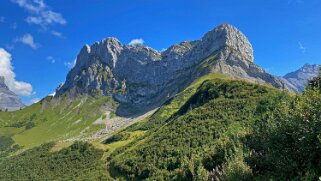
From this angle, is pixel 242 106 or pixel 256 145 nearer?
pixel 256 145

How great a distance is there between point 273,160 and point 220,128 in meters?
142

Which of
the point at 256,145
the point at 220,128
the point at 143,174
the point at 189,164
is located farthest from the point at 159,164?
the point at 256,145

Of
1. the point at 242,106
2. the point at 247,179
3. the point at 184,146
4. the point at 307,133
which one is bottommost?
the point at 247,179

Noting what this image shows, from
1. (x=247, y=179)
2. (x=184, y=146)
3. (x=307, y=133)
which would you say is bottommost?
(x=247, y=179)

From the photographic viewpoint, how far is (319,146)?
31.7 meters

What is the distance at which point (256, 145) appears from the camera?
54.6 m

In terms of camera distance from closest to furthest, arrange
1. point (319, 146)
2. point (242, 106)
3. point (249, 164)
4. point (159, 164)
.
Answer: point (319, 146) → point (249, 164) → point (159, 164) → point (242, 106)

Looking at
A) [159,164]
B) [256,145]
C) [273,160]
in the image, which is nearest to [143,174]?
[159,164]

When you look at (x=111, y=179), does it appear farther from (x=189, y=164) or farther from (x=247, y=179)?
(x=247, y=179)

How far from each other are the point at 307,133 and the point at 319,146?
172cm

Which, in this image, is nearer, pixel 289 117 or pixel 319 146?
pixel 319 146

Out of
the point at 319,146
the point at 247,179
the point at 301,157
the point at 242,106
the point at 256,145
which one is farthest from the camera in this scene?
the point at 242,106

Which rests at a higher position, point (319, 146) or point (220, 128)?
point (220, 128)

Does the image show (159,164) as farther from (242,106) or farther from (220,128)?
(242,106)
